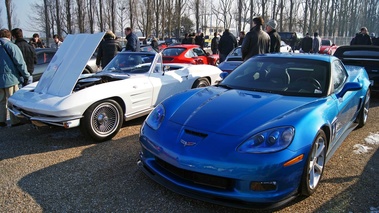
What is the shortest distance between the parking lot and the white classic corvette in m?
0.42

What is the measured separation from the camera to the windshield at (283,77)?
11.7ft

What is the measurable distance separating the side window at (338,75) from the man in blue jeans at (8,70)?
200 inches

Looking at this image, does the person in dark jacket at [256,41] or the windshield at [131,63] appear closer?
the windshield at [131,63]

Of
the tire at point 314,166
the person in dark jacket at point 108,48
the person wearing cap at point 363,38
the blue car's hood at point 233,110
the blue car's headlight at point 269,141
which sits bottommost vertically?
the tire at point 314,166

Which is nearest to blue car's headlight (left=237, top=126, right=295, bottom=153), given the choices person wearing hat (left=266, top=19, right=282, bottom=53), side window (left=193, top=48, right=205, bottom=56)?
person wearing hat (left=266, top=19, right=282, bottom=53)

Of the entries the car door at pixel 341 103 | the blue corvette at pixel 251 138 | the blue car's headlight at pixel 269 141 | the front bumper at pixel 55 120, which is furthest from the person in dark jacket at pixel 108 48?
the blue car's headlight at pixel 269 141

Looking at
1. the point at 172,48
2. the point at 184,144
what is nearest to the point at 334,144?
the point at 184,144

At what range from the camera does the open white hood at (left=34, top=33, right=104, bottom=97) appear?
4.63 m

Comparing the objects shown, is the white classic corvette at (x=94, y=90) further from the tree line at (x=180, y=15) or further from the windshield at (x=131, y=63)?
the tree line at (x=180, y=15)

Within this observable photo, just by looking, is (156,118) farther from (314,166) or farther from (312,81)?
(312,81)

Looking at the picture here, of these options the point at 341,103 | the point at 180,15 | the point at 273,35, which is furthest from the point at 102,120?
the point at 180,15

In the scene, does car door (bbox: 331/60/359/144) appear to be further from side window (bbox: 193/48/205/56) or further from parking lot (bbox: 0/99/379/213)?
side window (bbox: 193/48/205/56)

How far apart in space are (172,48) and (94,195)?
29.7 ft

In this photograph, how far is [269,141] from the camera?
8.49 feet
